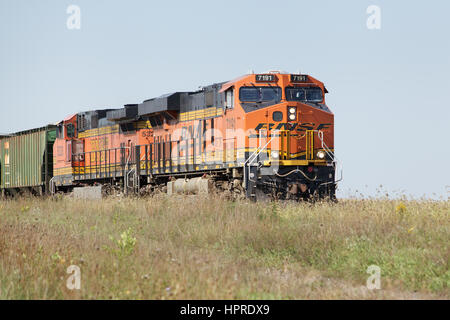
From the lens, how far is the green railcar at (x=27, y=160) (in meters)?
27.9

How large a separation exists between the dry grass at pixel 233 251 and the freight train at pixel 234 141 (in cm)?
144

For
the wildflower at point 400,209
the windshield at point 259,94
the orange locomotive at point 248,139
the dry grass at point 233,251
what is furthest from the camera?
the windshield at point 259,94

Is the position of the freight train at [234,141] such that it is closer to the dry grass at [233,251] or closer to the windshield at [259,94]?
the windshield at [259,94]

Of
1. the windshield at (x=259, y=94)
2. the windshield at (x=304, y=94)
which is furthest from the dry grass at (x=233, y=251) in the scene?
the windshield at (x=304, y=94)

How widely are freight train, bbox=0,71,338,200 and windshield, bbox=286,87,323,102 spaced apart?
3 cm

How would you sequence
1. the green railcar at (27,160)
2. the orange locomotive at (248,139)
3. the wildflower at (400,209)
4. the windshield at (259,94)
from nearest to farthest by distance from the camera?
the wildflower at (400,209) → the orange locomotive at (248,139) → the windshield at (259,94) → the green railcar at (27,160)

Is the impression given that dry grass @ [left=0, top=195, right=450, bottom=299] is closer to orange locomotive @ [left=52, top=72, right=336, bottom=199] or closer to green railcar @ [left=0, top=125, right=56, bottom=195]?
orange locomotive @ [left=52, top=72, right=336, bottom=199]

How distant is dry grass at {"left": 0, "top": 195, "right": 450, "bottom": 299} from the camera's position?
716 cm

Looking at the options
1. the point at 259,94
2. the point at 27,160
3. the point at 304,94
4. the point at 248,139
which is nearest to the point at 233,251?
the point at 248,139

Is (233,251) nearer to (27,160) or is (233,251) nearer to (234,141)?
(234,141)

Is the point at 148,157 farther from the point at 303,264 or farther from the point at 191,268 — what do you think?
the point at 191,268

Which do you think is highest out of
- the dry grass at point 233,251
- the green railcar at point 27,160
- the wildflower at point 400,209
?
the green railcar at point 27,160

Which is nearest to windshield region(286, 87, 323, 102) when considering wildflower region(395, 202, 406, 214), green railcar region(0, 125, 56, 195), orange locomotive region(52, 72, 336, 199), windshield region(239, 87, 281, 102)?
orange locomotive region(52, 72, 336, 199)

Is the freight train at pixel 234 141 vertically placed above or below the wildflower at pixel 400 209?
above
